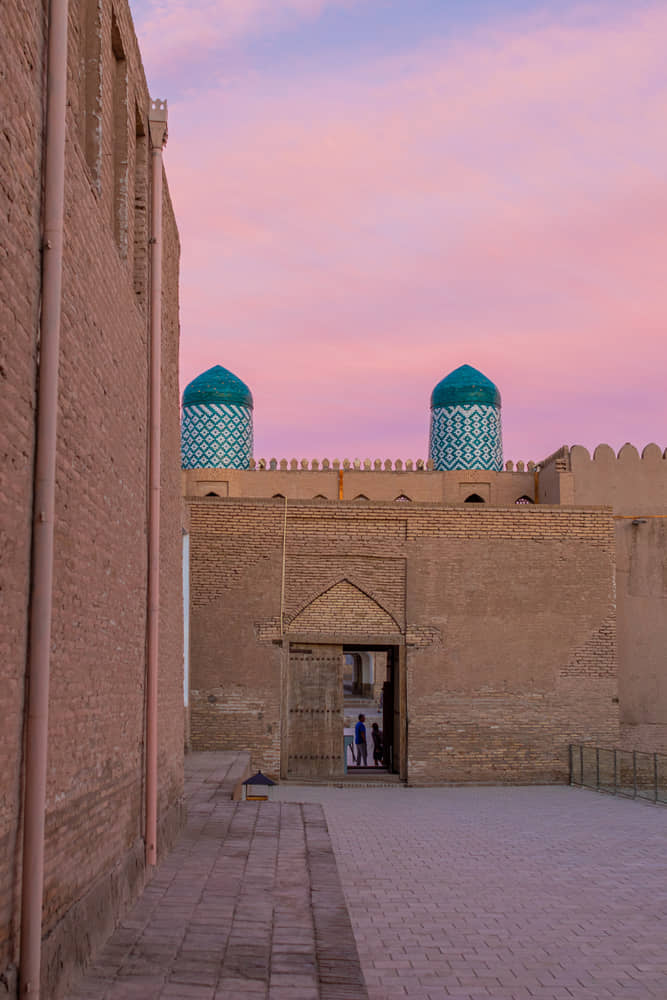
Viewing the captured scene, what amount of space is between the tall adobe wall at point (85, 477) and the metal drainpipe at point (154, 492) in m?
0.08

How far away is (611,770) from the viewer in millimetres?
16312

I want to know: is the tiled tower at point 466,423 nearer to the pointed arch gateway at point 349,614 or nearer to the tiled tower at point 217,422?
the tiled tower at point 217,422

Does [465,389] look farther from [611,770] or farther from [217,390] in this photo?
[611,770]

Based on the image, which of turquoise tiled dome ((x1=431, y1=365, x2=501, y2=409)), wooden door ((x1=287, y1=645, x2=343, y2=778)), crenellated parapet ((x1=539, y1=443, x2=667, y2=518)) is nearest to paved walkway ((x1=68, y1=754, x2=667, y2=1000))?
wooden door ((x1=287, y1=645, x2=343, y2=778))

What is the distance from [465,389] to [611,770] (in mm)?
10892

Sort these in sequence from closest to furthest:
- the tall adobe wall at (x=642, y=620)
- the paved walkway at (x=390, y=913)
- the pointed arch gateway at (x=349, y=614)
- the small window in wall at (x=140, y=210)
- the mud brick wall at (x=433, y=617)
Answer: the paved walkway at (x=390, y=913)
the small window in wall at (x=140, y=210)
the mud brick wall at (x=433, y=617)
the pointed arch gateway at (x=349, y=614)
the tall adobe wall at (x=642, y=620)

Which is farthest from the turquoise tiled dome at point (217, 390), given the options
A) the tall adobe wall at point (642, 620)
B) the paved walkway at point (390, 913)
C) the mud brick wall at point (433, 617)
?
the paved walkway at point (390, 913)

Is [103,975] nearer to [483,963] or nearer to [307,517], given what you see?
[483,963]

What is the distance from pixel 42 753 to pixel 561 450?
17766 mm

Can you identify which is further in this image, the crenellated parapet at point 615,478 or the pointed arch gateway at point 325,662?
the crenellated parapet at point 615,478

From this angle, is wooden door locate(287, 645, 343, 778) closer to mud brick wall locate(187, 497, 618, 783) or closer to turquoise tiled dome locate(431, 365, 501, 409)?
mud brick wall locate(187, 497, 618, 783)

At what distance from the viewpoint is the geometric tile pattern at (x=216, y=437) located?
23000mm

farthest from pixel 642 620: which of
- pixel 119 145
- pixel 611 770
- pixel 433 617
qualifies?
pixel 119 145

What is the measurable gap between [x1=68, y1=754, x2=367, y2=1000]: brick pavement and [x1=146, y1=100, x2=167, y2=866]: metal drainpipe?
64cm
